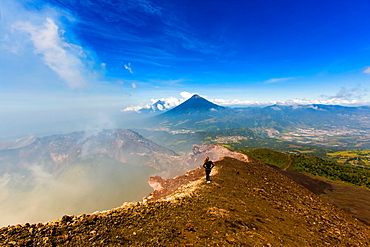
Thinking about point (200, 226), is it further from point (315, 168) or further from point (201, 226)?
point (315, 168)

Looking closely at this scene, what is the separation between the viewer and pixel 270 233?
10.7 meters

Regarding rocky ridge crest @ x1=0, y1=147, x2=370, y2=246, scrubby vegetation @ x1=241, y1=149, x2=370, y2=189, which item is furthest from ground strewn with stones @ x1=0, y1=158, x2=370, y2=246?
scrubby vegetation @ x1=241, y1=149, x2=370, y2=189

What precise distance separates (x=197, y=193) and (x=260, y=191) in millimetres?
9965

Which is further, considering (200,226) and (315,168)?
(315,168)

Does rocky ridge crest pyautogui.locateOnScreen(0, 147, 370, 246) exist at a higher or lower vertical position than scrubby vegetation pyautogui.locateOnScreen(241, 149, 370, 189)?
higher

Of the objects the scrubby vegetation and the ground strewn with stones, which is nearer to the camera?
the ground strewn with stones

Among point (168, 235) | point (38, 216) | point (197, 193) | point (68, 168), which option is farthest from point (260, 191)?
point (68, 168)

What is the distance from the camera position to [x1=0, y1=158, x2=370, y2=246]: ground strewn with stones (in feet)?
24.0

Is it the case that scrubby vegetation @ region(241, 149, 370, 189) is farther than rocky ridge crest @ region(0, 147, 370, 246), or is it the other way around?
scrubby vegetation @ region(241, 149, 370, 189)

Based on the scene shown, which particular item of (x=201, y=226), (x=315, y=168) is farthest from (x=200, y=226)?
(x=315, y=168)

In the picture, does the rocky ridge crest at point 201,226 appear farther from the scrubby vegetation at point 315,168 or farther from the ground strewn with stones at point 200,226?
the scrubby vegetation at point 315,168

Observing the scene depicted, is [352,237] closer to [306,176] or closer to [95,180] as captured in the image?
[306,176]

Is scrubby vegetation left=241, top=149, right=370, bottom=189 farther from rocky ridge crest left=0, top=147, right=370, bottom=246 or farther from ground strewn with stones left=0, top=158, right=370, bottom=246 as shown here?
ground strewn with stones left=0, top=158, right=370, bottom=246

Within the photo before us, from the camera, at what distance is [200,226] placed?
9.74 meters
